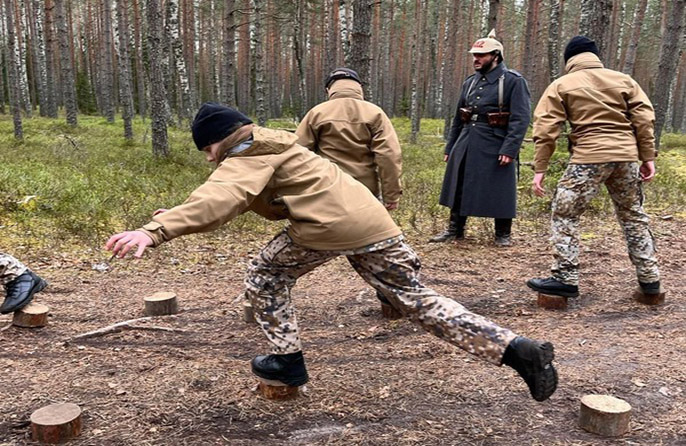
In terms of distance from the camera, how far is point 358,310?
190 inches

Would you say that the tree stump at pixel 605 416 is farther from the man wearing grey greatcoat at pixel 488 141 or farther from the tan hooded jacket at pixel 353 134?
the man wearing grey greatcoat at pixel 488 141

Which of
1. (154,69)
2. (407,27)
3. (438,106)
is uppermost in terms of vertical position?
(407,27)

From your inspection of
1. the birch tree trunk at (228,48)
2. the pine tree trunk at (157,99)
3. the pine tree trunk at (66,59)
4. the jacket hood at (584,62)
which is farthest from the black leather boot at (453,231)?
the pine tree trunk at (66,59)

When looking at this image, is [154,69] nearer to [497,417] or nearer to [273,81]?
[497,417]

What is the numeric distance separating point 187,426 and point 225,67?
1195 centimetres

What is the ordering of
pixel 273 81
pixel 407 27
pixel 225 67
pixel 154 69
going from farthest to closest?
1. pixel 407 27
2. pixel 273 81
3. pixel 225 67
4. pixel 154 69

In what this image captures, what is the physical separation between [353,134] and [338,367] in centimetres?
183

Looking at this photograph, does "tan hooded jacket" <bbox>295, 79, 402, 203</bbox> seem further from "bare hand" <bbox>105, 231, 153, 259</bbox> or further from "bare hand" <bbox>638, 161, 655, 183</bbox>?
"bare hand" <bbox>105, 231, 153, 259</bbox>

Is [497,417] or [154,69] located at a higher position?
[154,69]

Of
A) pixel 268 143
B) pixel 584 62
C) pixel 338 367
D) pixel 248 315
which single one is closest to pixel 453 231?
pixel 584 62

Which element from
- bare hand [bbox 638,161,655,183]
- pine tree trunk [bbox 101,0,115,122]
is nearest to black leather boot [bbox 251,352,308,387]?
bare hand [bbox 638,161,655,183]

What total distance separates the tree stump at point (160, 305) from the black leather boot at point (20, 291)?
85cm

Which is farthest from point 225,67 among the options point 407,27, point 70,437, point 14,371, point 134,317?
point 407,27

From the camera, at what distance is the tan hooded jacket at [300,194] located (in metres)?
2.64
